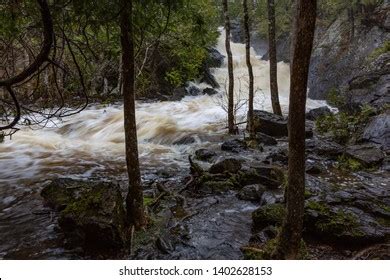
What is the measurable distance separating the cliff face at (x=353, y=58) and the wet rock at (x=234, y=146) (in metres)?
5.07

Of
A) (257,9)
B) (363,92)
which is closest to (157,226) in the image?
(363,92)

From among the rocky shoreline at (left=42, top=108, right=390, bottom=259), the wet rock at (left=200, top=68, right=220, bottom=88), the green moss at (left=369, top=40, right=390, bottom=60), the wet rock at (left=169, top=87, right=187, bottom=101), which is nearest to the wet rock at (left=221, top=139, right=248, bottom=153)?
the rocky shoreline at (left=42, top=108, right=390, bottom=259)

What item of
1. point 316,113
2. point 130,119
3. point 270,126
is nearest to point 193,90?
point 316,113

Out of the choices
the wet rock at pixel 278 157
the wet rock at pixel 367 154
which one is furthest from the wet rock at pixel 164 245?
the wet rock at pixel 367 154

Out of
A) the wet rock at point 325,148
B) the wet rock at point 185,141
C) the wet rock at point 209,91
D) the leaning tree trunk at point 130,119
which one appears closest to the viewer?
the leaning tree trunk at point 130,119

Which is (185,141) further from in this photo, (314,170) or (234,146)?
(314,170)

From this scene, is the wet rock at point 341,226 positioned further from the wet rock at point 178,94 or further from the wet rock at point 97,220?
the wet rock at point 178,94

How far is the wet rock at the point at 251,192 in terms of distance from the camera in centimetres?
648

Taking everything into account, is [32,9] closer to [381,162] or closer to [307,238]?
[307,238]

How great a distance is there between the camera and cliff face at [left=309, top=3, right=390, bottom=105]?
44.4 ft

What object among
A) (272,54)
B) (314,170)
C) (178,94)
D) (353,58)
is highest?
(272,54)

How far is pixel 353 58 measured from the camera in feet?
55.0

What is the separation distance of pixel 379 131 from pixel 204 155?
4.34 meters

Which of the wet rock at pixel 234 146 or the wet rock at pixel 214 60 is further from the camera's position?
the wet rock at pixel 214 60
